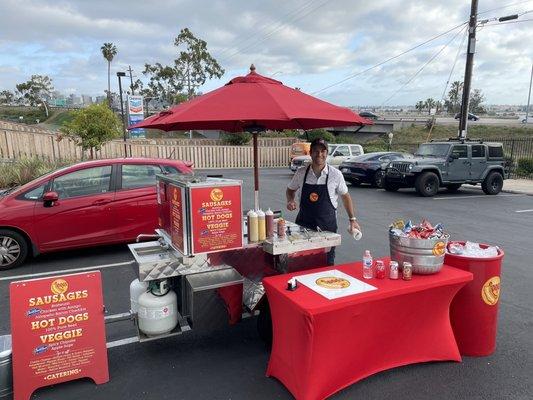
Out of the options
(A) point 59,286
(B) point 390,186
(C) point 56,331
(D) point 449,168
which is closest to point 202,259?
(A) point 59,286

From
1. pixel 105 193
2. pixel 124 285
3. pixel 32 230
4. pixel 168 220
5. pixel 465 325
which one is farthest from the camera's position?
pixel 105 193

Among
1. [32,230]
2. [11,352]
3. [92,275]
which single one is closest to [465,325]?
[92,275]

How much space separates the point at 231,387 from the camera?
3.21 meters

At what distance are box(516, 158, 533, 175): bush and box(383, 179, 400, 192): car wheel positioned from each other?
8959 millimetres

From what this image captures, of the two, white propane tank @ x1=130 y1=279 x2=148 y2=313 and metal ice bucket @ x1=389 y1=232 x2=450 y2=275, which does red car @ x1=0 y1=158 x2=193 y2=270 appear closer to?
white propane tank @ x1=130 y1=279 x2=148 y2=313

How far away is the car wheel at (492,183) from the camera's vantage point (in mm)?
14789

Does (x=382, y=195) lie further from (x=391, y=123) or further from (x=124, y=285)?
(x=391, y=123)

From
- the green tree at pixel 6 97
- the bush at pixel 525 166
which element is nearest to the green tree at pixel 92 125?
the bush at pixel 525 166

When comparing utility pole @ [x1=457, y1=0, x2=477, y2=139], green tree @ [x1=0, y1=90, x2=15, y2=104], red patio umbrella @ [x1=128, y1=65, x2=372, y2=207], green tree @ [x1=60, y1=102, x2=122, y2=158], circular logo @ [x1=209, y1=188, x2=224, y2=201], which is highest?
green tree @ [x1=0, y1=90, x2=15, y2=104]

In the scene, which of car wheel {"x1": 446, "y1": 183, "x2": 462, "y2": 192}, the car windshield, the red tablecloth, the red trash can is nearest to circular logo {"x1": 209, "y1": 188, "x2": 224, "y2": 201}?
the red tablecloth

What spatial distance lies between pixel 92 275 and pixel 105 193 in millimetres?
3325

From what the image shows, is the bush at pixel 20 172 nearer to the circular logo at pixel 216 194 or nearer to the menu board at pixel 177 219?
the menu board at pixel 177 219

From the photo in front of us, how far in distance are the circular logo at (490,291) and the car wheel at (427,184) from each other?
10660mm

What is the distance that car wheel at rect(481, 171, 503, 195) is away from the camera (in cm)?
1479
